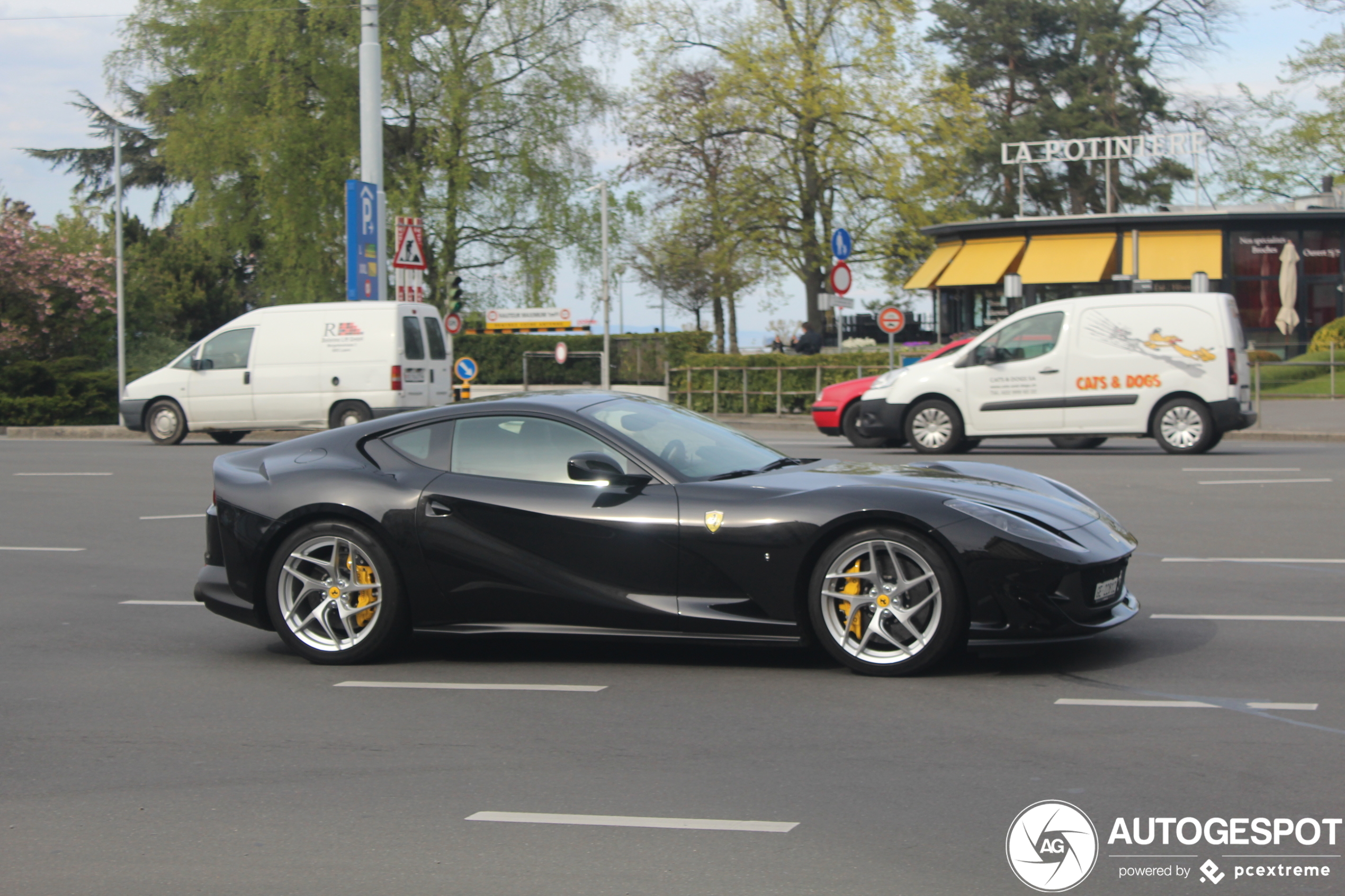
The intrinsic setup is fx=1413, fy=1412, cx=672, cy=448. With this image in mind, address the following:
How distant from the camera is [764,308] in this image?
160ft

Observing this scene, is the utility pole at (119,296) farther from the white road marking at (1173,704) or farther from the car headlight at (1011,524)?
the white road marking at (1173,704)

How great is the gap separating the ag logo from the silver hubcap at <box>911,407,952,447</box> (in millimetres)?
14620

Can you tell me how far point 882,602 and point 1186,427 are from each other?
12943mm

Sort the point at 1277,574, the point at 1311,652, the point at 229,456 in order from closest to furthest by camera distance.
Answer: the point at 1311,652, the point at 229,456, the point at 1277,574

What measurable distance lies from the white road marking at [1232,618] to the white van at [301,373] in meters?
15.2

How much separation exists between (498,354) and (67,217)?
14.6 meters

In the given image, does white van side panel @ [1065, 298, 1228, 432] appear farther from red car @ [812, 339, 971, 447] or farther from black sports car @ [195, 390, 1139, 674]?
black sports car @ [195, 390, 1139, 674]

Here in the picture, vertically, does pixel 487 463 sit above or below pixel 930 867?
above

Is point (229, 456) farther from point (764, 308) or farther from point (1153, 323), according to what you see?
point (764, 308)

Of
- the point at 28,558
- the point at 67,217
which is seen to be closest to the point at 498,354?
the point at 67,217

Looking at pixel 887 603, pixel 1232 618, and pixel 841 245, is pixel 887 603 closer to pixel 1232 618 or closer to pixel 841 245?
pixel 1232 618

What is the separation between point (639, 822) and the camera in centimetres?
429

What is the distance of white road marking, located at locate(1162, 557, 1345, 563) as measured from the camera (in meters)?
9.09

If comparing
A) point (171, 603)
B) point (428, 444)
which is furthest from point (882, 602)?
point (171, 603)
